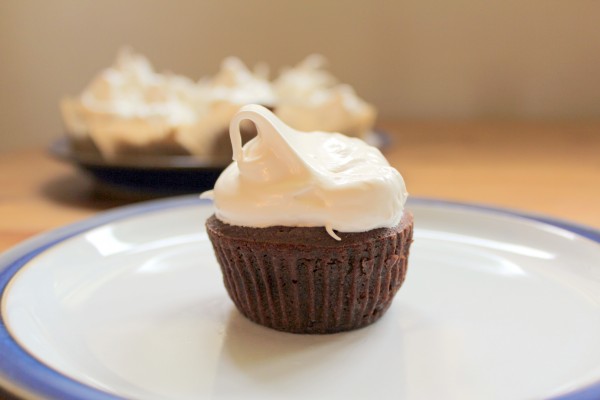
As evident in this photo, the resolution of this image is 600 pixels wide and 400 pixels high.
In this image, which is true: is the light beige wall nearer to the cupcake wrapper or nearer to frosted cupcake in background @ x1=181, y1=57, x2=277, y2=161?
frosted cupcake in background @ x1=181, y1=57, x2=277, y2=161

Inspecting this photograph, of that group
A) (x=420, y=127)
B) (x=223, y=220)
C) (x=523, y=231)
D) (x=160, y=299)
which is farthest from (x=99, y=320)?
(x=420, y=127)

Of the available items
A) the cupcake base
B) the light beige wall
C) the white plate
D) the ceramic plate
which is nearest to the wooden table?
the ceramic plate

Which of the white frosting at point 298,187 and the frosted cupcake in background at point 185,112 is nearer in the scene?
the white frosting at point 298,187

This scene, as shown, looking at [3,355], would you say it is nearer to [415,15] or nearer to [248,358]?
[248,358]

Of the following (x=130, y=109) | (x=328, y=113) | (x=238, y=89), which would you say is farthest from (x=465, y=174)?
(x=130, y=109)

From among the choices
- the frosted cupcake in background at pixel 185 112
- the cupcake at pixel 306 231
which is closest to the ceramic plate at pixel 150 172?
the frosted cupcake in background at pixel 185 112

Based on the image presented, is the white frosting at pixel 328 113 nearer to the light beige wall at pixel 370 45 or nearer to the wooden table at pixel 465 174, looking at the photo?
the wooden table at pixel 465 174

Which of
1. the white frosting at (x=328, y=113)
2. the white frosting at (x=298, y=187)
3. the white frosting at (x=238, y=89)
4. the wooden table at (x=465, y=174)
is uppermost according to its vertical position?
the white frosting at (x=298, y=187)
